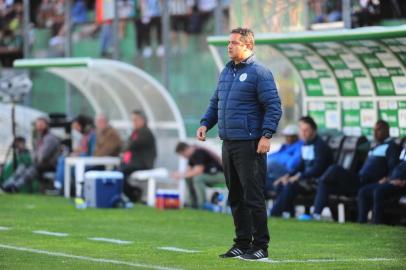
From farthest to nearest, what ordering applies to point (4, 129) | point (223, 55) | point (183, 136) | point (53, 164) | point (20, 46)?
point (20, 46)
point (4, 129)
point (53, 164)
point (183, 136)
point (223, 55)

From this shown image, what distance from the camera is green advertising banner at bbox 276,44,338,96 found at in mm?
18891

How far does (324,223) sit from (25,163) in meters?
9.09

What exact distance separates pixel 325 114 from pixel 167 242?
583cm

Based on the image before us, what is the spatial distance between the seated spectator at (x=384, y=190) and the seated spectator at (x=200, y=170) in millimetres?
3791

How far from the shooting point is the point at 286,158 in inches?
735

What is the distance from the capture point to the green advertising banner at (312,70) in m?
18.9

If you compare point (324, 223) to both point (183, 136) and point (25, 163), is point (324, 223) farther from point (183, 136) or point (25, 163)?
point (25, 163)

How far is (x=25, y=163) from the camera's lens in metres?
24.6

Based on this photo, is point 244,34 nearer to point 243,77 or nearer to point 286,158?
point 243,77

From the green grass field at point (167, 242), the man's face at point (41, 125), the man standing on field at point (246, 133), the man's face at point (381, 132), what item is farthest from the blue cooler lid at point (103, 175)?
the man standing on field at point (246, 133)

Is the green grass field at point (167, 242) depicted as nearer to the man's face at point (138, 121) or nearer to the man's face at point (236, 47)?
the man's face at point (236, 47)

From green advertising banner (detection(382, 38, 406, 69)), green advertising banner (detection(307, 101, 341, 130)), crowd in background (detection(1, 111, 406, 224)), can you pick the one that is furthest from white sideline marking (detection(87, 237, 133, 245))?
green advertising banner (detection(307, 101, 341, 130))

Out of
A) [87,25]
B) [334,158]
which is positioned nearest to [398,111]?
[334,158]

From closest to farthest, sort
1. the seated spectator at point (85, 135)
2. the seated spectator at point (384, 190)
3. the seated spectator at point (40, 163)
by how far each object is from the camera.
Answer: the seated spectator at point (384, 190)
the seated spectator at point (85, 135)
the seated spectator at point (40, 163)
